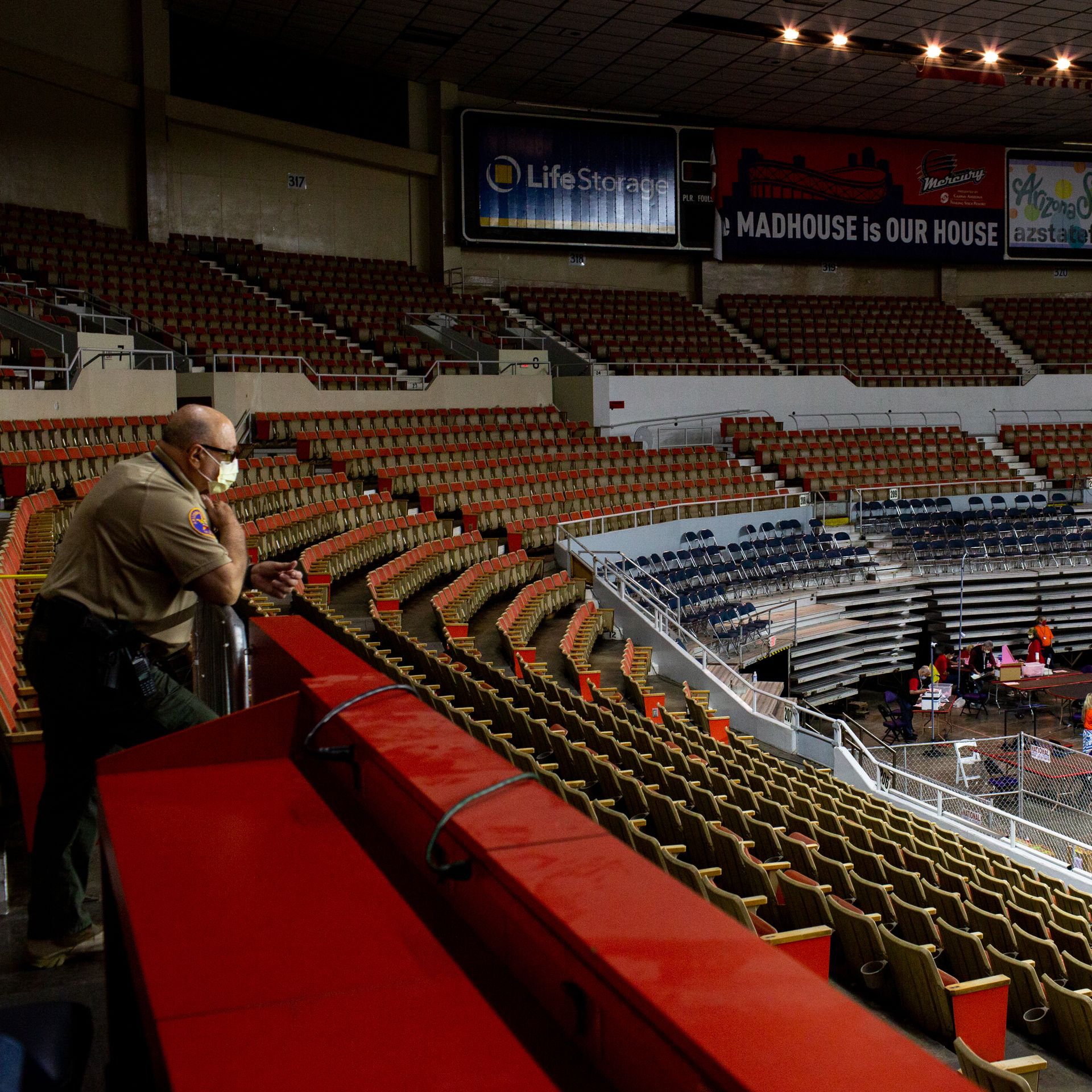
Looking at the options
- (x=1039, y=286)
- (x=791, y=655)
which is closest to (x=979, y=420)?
(x=1039, y=286)

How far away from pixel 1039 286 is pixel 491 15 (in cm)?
1684

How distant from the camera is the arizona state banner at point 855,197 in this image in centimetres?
2455

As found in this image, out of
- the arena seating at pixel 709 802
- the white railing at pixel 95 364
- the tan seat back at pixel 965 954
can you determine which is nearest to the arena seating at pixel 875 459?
the arena seating at pixel 709 802

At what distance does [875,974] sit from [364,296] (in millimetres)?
18080

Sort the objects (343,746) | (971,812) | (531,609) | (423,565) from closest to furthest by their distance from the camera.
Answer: (343,746) < (971,812) < (531,609) < (423,565)

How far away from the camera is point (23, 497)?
401 inches

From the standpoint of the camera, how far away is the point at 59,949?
243cm

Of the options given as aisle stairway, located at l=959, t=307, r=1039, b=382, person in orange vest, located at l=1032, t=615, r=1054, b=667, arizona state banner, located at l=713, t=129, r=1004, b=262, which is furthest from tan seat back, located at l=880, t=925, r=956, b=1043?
arizona state banner, located at l=713, t=129, r=1004, b=262

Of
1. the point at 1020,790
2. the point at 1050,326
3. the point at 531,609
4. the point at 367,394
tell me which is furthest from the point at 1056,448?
the point at 1020,790

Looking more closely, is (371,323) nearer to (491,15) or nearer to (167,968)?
(491,15)

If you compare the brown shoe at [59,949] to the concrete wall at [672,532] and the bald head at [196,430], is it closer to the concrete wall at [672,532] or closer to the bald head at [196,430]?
the bald head at [196,430]

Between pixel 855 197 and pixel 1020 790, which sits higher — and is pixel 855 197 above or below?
above

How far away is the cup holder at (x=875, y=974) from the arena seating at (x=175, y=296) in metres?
13.9

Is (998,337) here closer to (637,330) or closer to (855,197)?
(855,197)
